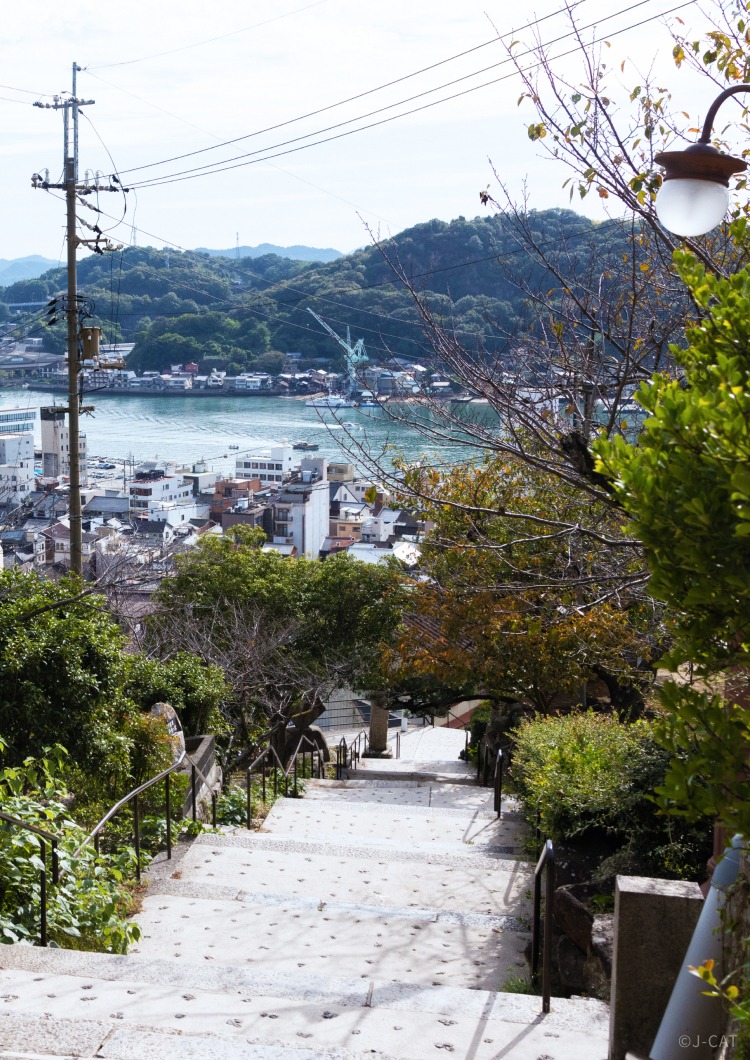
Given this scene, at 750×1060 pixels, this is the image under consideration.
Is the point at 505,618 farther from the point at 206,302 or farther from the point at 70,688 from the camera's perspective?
the point at 206,302

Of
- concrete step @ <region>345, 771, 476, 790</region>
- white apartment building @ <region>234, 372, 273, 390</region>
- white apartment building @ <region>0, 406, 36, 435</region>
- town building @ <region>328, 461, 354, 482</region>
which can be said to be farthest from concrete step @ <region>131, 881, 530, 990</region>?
white apartment building @ <region>234, 372, 273, 390</region>

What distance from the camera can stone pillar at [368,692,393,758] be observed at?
1657 centimetres

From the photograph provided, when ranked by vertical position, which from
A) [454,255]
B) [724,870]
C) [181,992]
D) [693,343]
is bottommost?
[181,992]

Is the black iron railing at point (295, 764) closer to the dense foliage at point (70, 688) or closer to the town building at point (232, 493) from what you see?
the dense foliage at point (70, 688)

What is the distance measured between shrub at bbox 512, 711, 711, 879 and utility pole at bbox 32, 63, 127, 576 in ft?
26.7

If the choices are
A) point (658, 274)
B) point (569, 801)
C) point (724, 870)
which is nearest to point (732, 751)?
point (724, 870)

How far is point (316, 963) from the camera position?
457 cm

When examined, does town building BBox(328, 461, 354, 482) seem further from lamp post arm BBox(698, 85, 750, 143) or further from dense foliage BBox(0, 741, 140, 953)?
lamp post arm BBox(698, 85, 750, 143)

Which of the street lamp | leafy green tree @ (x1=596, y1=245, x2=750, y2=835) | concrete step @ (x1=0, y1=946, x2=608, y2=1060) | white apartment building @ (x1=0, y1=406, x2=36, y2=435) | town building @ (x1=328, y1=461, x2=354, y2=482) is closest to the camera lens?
leafy green tree @ (x1=596, y1=245, x2=750, y2=835)

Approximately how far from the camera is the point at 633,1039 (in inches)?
124

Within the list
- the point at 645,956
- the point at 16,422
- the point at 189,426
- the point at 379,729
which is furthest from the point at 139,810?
the point at 189,426

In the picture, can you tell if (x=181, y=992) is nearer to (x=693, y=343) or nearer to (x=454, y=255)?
(x=693, y=343)

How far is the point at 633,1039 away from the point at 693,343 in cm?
253

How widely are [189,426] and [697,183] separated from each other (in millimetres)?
95592
